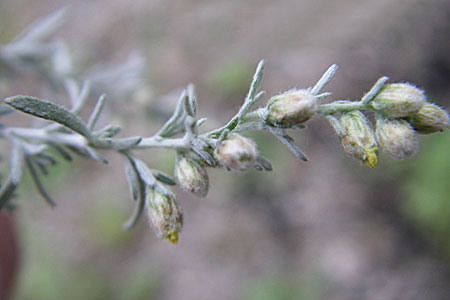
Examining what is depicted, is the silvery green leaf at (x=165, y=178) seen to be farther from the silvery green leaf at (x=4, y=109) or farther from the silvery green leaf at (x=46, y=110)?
the silvery green leaf at (x=4, y=109)

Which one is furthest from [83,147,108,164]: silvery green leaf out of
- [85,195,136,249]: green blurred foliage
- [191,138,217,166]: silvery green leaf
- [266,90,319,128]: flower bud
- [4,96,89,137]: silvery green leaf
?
[85,195,136,249]: green blurred foliage

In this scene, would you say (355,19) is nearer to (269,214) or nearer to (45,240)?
(269,214)

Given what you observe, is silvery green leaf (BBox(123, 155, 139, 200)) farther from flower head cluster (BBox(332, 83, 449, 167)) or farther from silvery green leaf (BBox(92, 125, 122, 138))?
flower head cluster (BBox(332, 83, 449, 167))

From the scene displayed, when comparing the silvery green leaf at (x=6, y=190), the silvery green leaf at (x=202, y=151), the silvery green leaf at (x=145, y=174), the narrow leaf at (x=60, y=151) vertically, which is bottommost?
the silvery green leaf at (x=6, y=190)

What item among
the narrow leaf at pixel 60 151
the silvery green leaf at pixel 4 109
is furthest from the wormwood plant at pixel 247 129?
the silvery green leaf at pixel 4 109

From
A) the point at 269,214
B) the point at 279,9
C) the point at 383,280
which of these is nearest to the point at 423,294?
the point at 383,280

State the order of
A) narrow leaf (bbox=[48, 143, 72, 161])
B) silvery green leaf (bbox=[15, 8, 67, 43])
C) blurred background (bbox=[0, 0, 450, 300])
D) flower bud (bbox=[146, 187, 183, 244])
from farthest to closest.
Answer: blurred background (bbox=[0, 0, 450, 300])
silvery green leaf (bbox=[15, 8, 67, 43])
narrow leaf (bbox=[48, 143, 72, 161])
flower bud (bbox=[146, 187, 183, 244])
